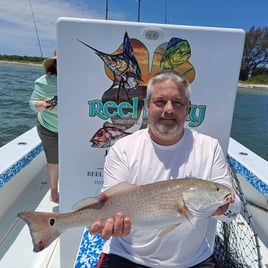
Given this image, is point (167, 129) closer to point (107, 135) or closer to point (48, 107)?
point (107, 135)

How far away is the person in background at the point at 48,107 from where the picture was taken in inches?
103

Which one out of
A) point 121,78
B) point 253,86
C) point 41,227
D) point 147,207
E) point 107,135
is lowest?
point 253,86

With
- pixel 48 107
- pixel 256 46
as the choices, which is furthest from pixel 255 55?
pixel 48 107

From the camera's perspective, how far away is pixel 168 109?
149cm

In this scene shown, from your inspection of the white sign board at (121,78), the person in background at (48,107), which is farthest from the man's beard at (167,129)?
the person in background at (48,107)

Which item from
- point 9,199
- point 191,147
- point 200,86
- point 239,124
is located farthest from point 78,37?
point 239,124

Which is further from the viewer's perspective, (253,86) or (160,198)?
(253,86)

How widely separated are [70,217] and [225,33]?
136 centimetres

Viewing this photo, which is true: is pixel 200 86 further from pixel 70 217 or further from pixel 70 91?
pixel 70 217

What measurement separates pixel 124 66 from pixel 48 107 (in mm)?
1052

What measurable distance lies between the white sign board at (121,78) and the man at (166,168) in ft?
1.05

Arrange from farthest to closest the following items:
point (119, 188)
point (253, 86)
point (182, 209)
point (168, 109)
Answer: point (253, 86)
point (168, 109)
point (119, 188)
point (182, 209)

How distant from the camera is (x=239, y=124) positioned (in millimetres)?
12258

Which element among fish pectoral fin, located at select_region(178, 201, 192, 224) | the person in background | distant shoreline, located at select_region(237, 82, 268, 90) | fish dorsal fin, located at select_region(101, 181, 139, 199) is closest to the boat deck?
the person in background
